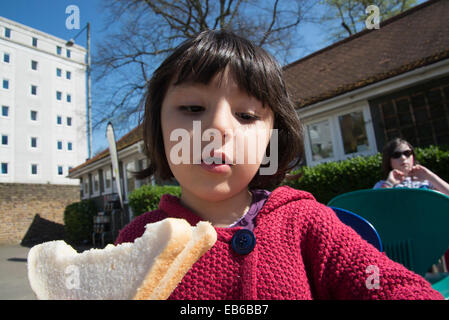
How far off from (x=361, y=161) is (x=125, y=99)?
10.0 meters

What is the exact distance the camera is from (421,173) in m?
3.38

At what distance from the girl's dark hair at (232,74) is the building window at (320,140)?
7948 millimetres

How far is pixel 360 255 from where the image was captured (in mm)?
885

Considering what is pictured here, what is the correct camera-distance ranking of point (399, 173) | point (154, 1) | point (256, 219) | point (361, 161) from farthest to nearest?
point (154, 1)
point (361, 161)
point (399, 173)
point (256, 219)

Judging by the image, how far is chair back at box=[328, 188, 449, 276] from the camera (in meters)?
1.72

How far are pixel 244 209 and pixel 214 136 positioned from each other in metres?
0.39

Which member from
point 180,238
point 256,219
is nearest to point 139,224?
point 256,219

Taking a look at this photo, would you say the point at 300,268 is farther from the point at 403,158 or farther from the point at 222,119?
the point at 403,158

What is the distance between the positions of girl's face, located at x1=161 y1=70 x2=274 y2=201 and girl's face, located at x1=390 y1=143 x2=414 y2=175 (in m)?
2.98

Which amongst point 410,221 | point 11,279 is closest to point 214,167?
point 410,221

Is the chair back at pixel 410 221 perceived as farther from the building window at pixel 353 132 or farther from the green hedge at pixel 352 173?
the building window at pixel 353 132

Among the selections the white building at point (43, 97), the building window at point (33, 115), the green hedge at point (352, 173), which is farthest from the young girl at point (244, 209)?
the green hedge at point (352, 173)

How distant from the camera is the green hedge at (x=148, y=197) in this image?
10258 millimetres
